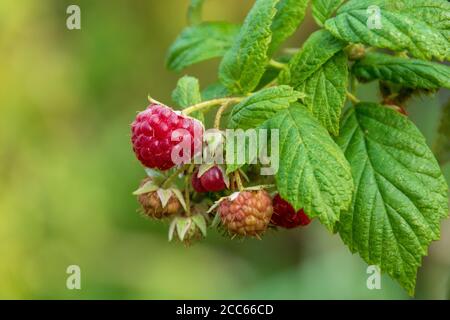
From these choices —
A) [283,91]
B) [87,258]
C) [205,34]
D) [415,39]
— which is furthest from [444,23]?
[87,258]

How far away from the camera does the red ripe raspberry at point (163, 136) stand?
4.07 ft

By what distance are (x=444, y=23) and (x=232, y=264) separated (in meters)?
3.14

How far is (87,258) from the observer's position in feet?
12.6

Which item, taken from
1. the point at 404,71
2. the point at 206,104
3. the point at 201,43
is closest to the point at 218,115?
the point at 206,104

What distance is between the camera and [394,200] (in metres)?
1.30

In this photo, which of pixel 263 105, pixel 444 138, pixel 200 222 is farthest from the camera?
pixel 444 138

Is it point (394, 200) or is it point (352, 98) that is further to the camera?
point (352, 98)

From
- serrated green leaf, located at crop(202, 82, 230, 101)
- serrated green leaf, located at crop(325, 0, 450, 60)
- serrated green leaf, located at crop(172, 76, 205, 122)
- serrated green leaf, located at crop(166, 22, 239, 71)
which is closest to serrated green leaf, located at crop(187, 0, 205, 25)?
serrated green leaf, located at crop(166, 22, 239, 71)

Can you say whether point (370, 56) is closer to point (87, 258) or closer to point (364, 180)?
point (364, 180)

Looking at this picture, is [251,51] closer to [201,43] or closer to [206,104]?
[206,104]

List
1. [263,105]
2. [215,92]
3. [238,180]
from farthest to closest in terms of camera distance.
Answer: [215,92] → [238,180] → [263,105]

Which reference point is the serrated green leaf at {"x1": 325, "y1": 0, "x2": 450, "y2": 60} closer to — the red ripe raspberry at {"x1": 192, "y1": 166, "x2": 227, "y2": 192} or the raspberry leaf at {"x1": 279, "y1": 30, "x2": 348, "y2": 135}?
the raspberry leaf at {"x1": 279, "y1": 30, "x2": 348, "y2": 135}

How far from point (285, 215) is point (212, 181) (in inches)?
7.2

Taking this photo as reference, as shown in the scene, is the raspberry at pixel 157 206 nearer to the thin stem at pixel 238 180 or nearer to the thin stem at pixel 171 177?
the thin stem at pixel 171 177
